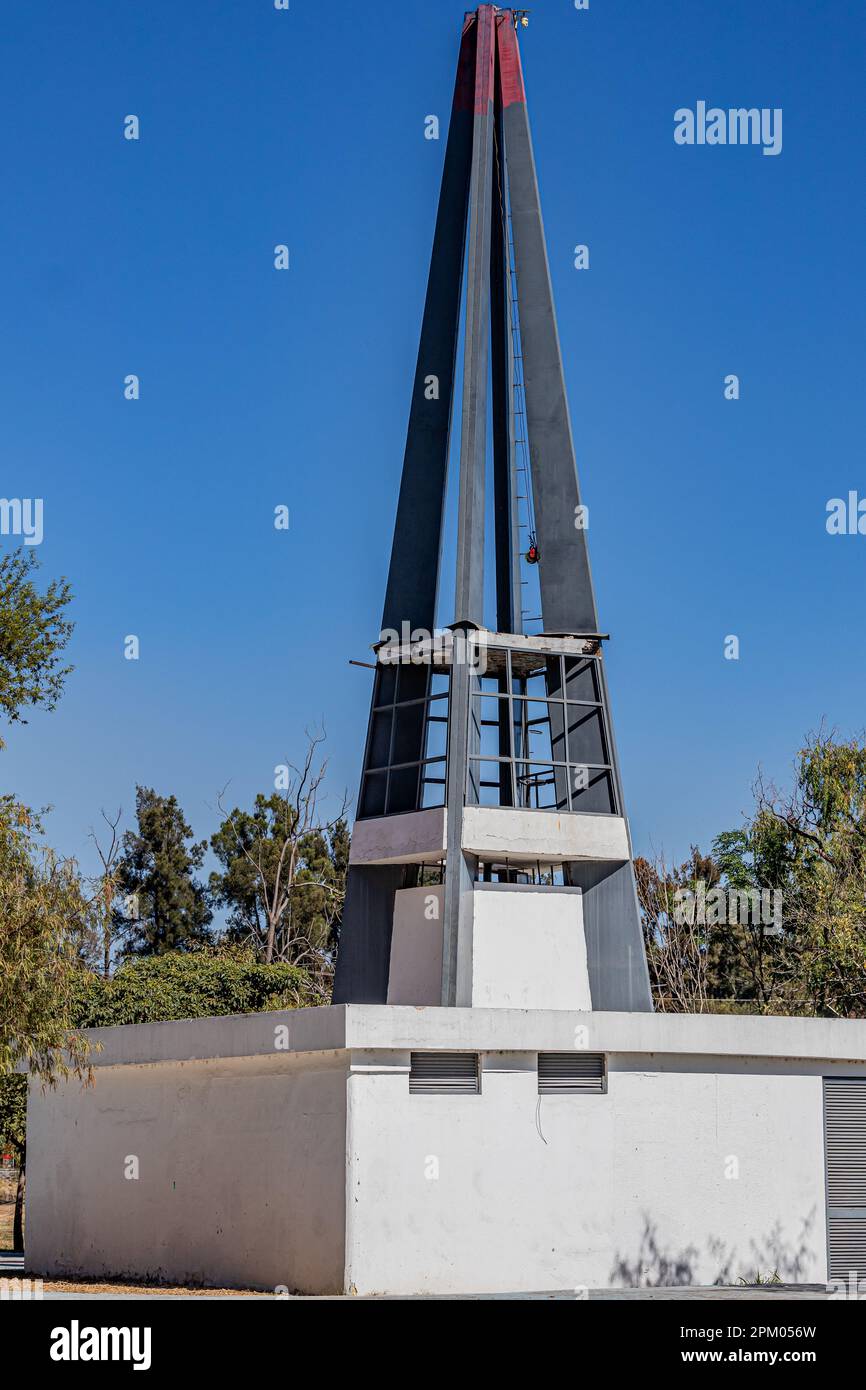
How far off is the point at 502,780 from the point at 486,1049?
7.94 meters

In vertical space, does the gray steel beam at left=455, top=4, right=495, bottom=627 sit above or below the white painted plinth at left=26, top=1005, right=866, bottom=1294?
above

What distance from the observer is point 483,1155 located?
21328mm

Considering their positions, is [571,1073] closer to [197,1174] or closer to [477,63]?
[197,1174]

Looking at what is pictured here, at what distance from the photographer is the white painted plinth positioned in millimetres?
20781

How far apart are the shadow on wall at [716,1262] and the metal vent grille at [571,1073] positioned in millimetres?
1815

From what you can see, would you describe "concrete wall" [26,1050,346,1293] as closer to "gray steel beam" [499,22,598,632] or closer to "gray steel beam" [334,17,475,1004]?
"gray steel beam" [334,17,475,1004]

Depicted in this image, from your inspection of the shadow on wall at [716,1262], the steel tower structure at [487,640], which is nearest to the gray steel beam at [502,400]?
the steel tower structure at [487,640]

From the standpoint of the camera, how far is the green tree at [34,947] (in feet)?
69.3

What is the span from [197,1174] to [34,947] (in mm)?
4577

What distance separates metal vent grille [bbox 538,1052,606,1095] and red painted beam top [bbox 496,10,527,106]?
56.9ft

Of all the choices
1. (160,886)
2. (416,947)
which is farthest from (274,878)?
(416,947)

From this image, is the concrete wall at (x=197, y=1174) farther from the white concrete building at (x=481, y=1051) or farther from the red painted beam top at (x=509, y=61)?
the red painted beam top at (x=509, y=61)

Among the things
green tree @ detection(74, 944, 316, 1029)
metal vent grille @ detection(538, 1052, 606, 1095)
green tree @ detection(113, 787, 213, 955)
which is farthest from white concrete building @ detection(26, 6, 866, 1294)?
green tree @ detection(113, 787, 213, 955)
